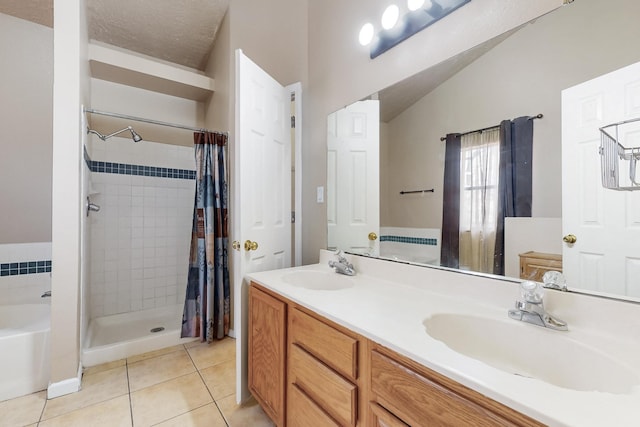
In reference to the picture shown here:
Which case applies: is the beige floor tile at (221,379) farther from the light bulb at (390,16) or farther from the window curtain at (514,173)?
the light bulb at (390,16)

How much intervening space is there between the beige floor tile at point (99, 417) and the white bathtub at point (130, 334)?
538 mm

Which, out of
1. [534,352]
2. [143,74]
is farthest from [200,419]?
[143,74]

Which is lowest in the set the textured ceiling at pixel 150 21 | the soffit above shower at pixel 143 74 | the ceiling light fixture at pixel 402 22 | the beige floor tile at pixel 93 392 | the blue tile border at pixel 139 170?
the beige floor tile at pixel 93 392

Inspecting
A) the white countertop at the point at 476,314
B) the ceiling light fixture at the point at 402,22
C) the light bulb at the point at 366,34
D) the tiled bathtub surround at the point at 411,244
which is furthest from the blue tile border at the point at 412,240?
the light bulb at the point at 366,34

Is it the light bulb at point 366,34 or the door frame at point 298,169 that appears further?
the door frame at point 298,169

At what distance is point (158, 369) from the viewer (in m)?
1.87

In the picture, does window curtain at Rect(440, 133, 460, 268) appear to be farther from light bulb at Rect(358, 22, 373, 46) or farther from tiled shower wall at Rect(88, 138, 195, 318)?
tiled shower wall at Rect(88, 138, 195, 318)

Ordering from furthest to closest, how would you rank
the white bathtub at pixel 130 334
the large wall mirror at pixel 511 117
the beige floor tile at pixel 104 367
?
the white bathtub at pixel 130 334, the beige floor tile at pixel 104 367, the large wall mirror at pixel 511 117

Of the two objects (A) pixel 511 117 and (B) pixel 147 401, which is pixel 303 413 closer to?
(B) pixel 147 401

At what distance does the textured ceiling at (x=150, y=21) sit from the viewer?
2.18 meters

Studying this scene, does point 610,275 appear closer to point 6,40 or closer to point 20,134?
point 20,134

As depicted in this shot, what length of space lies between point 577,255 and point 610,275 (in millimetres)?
88

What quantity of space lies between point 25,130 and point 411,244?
3082 mm

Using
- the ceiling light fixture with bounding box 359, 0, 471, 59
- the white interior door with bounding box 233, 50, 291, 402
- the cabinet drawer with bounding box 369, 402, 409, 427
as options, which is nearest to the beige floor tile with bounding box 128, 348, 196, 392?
the white interior door with bounding box 233, 50, 291, 402
